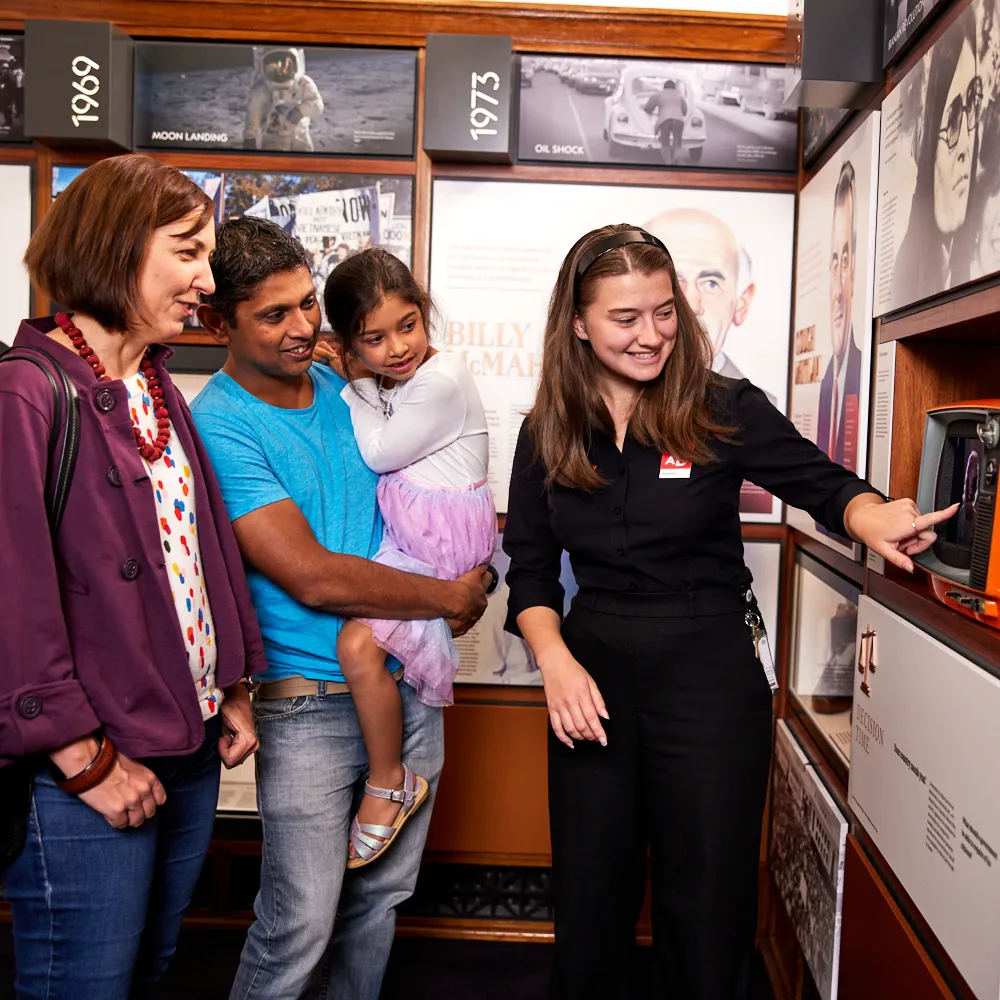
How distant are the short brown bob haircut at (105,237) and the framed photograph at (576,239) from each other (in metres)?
1.64

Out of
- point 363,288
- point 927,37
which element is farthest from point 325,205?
point 927,37

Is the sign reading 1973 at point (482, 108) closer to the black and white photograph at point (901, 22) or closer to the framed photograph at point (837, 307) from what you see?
the framed photograph at point (837, 307)

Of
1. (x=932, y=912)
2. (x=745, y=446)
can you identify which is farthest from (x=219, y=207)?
(x=932, y=912)

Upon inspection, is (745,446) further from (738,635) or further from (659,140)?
(659,140)

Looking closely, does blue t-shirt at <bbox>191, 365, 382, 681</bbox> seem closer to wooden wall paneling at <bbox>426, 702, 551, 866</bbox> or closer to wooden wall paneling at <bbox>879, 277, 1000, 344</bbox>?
wooden wall paneling at <bbox>879, 277, 1000, 344</bbox>

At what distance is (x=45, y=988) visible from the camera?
4.48ft

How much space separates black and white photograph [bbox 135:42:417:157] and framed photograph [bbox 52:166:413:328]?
0.09 m

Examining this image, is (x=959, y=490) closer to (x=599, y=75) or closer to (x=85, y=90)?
(x=599, y=75)

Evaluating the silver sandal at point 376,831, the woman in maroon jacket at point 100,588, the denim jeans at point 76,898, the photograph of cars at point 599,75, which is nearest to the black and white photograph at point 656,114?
the photograph of cars at point 599,75

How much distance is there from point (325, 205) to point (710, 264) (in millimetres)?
1225

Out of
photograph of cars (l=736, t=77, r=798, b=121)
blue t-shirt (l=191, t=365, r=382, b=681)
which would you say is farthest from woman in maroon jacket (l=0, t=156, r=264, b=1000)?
photograph of cars (l=736, t=77, r=798, b=121)

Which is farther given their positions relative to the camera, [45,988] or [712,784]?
[712,784]

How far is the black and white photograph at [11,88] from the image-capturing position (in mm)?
2898

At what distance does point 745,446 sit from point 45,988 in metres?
1.44
